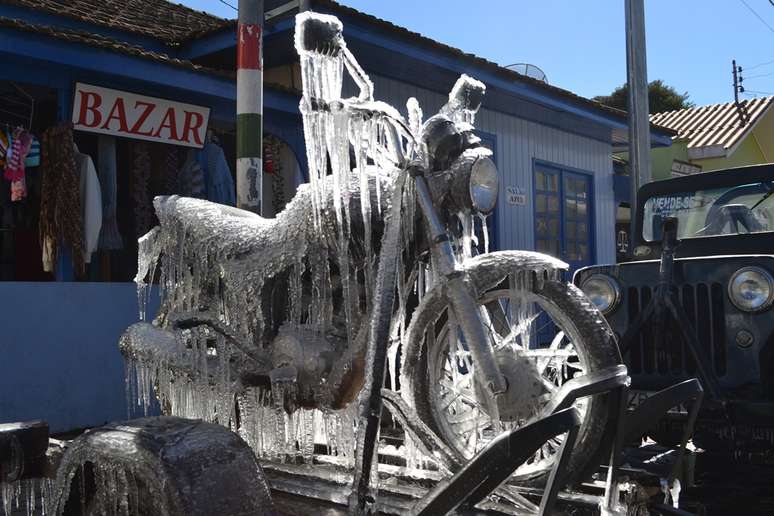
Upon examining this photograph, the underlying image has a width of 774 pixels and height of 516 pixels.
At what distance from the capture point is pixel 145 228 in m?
6.87

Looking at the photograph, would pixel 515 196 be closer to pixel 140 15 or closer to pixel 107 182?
pixel 140 15

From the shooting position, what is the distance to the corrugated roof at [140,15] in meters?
7.26

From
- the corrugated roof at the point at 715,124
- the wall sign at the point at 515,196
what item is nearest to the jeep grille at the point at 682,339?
the wall sign at the point at 515,196

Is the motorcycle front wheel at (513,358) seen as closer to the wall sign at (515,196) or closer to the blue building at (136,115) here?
the blue building at (136,115)

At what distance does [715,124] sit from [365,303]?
19.3 meters

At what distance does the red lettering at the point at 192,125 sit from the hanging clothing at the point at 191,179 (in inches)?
9.4

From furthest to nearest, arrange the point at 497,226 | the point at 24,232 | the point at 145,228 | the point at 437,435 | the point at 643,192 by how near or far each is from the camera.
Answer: the point at 497,226
the point at 24,232
the point at 145,228
the point at 643,192
the point at 437,435

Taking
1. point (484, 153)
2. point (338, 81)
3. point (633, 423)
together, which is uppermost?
point (338, 81)

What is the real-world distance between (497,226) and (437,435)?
25.0ft

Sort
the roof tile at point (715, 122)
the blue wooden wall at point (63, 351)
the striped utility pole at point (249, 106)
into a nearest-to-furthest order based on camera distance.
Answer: the striped utility pole at point (249, 106) < the blue wooden wall at point (63, 351) < the roof tile at point (715, 122)

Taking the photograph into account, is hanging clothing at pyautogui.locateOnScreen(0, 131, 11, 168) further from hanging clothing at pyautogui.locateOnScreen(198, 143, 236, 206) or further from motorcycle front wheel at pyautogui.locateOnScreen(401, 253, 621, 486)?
motorcycle front wheel at pyautogui.locateOnScreen(401, 253, 621, 486)

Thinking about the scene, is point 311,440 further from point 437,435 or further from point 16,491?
point 16,491

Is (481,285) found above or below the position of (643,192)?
below

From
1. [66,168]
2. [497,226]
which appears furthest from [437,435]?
[497,226]
